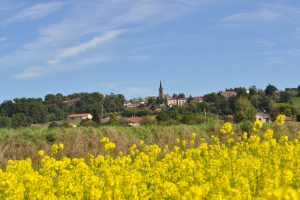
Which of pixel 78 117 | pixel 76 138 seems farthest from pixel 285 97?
pixel 76 138

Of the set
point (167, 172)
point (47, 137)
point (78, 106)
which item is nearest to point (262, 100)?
point (78, 106)

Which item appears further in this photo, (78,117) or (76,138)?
(78,117)

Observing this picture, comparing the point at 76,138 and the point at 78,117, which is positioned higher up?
the point at 78,117

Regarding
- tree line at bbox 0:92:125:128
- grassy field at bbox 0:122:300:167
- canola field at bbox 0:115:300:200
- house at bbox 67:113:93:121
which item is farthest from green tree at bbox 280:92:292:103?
canola field at bbox 0:115:300:200

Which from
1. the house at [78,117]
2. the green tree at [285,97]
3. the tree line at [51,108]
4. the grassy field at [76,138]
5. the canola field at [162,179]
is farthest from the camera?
the green tree at [285,97]

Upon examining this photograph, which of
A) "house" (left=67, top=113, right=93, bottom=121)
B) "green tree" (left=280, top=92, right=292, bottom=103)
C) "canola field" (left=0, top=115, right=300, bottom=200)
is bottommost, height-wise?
"canola field" (left=0, top=115, right=300, bottom=200)

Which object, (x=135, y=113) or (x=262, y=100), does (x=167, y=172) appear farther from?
(x=135, y=113)

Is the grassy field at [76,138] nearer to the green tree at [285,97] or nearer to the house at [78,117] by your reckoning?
the house at [78,117]

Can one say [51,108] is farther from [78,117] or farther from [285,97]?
[285,97]

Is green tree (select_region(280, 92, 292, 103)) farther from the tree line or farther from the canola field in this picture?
the canola field

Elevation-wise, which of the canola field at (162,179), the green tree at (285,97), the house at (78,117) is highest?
the green tree at (285,97)

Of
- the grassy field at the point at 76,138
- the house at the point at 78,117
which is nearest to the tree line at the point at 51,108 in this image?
the house at the point at 78,117

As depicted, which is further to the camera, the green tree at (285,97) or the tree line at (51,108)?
the green tree at (285,97)

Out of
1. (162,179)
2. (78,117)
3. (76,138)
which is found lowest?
(162,179)
